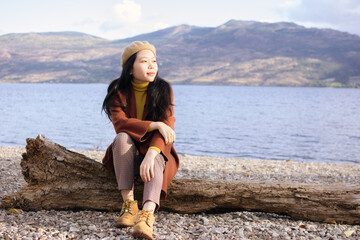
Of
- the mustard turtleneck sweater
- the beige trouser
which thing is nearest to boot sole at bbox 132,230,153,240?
the beige trouser

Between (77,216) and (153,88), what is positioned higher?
(153,88)

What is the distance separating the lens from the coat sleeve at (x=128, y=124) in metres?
4.18

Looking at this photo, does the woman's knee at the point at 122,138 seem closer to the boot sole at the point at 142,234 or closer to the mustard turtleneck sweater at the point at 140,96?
the mustard turtleneck sweater at the point at 140,96

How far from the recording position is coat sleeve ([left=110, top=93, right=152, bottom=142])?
4.18m

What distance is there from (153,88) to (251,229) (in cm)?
211

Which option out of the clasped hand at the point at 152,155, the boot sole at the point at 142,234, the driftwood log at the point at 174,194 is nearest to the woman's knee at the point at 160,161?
the clasped hand at the point at 152,155

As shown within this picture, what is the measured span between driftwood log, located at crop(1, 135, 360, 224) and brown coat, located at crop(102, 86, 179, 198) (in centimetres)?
41

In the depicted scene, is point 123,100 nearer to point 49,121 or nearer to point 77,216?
point 77,216

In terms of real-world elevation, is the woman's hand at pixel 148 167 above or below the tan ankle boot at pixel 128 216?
above

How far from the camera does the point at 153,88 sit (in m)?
4.57

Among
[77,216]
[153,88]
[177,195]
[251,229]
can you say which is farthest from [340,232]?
[77,216]

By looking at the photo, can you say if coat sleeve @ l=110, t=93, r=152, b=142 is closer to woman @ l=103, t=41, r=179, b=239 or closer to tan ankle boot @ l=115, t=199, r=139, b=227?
woman @ l=103, t=41, r=179, b=239

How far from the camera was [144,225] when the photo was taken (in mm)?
3725

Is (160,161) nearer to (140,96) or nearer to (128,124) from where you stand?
(128,124)
